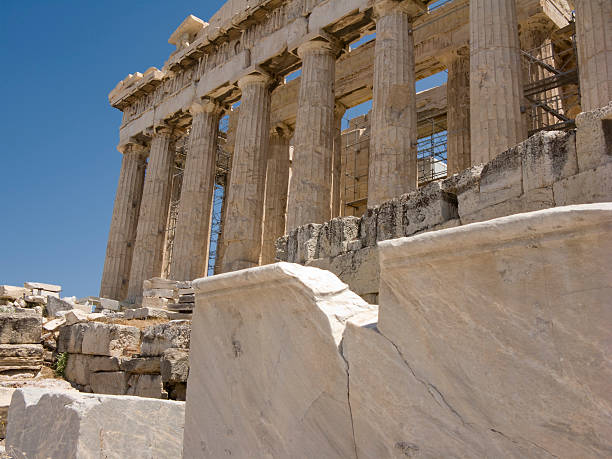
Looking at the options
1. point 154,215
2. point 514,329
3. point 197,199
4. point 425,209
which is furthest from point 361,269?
point 154,215

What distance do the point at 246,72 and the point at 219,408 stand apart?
15715 millimetres

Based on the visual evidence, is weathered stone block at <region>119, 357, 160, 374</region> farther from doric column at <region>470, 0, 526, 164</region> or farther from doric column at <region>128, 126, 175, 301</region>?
doric column at <region>128, 126, 175, 301</region>

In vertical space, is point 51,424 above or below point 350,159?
below

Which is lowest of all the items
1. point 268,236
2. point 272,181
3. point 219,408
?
point 219,408

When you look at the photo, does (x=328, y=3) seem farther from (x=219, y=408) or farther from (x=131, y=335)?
(x=219, y=408)

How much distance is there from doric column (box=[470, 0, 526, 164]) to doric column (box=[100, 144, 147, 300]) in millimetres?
14464

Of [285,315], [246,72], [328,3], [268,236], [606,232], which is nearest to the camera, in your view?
[606,232]

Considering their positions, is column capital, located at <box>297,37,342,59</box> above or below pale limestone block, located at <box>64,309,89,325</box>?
above

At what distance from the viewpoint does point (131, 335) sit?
31.2ft

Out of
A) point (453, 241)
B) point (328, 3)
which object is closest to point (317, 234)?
point (453, 241)

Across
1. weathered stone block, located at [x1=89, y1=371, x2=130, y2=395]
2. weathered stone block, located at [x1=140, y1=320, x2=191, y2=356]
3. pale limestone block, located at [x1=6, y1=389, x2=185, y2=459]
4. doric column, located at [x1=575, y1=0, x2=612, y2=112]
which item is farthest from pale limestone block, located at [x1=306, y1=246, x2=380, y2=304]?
doric column, located at [x1=575, y1=0, x2=612, y2=112]

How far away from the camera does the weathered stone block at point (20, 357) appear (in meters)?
9.09

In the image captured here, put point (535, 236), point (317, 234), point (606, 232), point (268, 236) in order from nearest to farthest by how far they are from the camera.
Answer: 1. point (606, 232)
2. point (535, 236)
3. point (317, 234)
4. point (268, 236)

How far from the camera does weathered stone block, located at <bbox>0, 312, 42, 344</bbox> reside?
9406mm
